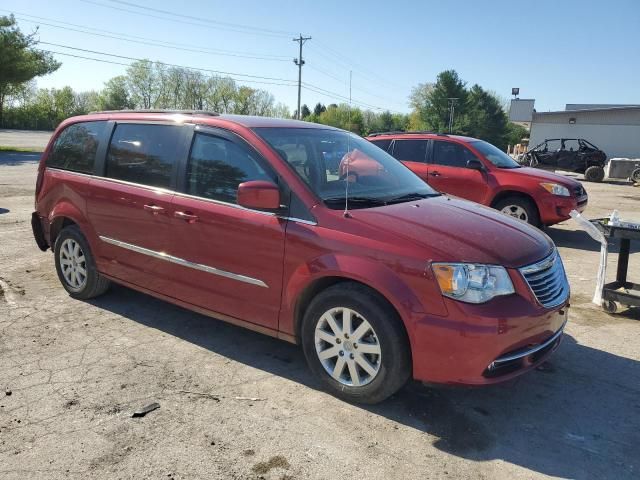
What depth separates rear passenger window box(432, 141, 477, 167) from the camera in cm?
916

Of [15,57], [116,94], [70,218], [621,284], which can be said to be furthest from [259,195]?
[116,94]

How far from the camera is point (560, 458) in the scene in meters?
2.85

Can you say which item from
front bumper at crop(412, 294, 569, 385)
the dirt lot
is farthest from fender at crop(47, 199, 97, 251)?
front bumper at crop(412, 294, 569, 385)

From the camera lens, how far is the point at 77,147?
16.8 feet

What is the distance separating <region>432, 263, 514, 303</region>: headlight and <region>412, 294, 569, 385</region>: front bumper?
5 cm

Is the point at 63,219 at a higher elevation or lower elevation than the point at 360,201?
lower

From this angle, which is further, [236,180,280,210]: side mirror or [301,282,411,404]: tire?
[236,180,280,210]: side mirror

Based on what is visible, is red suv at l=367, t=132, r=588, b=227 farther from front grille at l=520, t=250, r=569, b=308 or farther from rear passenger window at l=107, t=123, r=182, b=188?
rear passenger window at l=107, t=123, r=182, b=188

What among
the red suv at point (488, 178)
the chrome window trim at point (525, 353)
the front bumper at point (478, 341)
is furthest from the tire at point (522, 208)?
the front bumper at point (478, 341)

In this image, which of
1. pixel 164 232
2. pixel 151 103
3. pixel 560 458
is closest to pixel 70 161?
pixel 164 232

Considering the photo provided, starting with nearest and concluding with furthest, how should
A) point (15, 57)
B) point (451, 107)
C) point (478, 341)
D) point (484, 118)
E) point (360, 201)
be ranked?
1. point (478, 341)
2. point (360, 201)
3. point (15, 57)
4. point (451, 107)
5. point (484, 118)

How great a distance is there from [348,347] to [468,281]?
34.3 inches

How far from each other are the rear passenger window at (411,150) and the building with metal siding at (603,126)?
107 ft

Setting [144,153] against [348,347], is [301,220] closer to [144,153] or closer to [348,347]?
[348,347]
